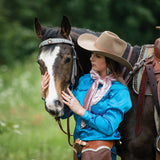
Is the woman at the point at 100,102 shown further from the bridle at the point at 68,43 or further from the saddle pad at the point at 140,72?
the saddle pad at the point at 140,72

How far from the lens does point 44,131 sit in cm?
604

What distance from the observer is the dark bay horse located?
7.77 ft

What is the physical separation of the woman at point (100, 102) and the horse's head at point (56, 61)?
0.11 meters

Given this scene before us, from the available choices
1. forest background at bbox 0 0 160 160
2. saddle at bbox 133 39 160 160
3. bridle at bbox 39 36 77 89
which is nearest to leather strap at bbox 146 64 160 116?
saddle at bbox 133 39 160 160

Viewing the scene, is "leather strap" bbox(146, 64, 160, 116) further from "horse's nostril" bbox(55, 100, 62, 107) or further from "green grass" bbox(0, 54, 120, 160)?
"green grass" bbox(0, 54, 120, 160)

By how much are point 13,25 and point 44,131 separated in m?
6.92

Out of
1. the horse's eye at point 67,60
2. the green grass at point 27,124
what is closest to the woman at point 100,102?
the horse's eye at point 67,60

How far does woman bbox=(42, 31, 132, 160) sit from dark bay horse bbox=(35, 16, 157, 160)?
5.8 inches

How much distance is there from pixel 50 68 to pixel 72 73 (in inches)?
10.9

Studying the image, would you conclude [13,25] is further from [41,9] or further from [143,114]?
[143,114]

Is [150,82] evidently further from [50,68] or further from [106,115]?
[50,68]

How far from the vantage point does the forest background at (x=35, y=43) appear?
5.43 m

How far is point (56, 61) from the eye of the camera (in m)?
2.36

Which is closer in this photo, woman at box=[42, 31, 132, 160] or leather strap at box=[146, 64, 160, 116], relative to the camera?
woman at box=[42, 31, 132, 160]
